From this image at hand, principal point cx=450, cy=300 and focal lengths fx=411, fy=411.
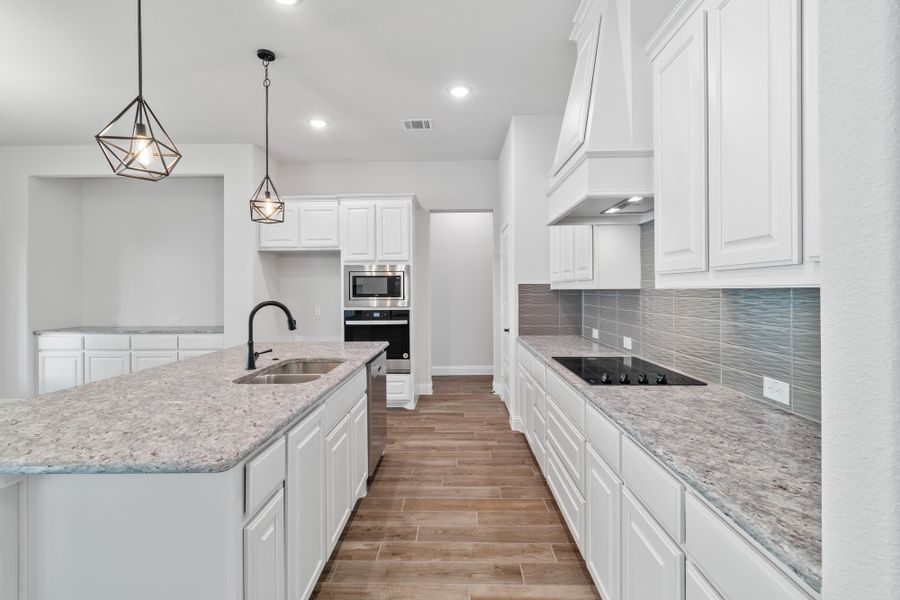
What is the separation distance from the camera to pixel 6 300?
459 cm

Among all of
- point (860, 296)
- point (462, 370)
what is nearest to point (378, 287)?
point (462, 370)

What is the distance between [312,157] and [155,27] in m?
2.52

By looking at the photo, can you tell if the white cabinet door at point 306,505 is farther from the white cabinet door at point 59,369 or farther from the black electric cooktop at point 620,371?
the white cabinet door at point 59,369

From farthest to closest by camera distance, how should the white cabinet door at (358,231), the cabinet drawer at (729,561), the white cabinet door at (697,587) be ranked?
1. the white cabinet door at (358,231)
2. the white cabinet door at (697,587)
3. the cabinet drawer at (729,561)

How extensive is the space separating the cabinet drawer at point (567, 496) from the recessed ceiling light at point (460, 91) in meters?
2.86

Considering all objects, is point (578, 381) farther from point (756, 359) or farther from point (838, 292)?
→ point (838, 292)

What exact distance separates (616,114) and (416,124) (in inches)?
105

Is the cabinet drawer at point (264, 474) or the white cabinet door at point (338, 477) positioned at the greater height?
the cabinet drawer at point (264, 474)

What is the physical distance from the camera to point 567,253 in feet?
10.6

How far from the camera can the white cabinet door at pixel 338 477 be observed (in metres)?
1.91

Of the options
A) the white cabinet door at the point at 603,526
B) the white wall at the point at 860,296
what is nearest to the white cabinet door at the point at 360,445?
the white cabinet door at the point at 603,526

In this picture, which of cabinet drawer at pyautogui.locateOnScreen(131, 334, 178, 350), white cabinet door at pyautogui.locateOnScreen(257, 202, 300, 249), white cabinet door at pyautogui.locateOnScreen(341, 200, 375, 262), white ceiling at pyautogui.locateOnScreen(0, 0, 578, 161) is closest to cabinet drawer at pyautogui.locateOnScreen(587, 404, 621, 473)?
white ceiling at pyautogui.locateOnScreen(0, 0, 578, 161)

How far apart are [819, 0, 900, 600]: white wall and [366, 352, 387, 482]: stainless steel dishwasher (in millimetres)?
2421

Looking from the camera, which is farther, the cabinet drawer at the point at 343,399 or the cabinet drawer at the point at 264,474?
→ the cabinet drawer at the point at 343,399
